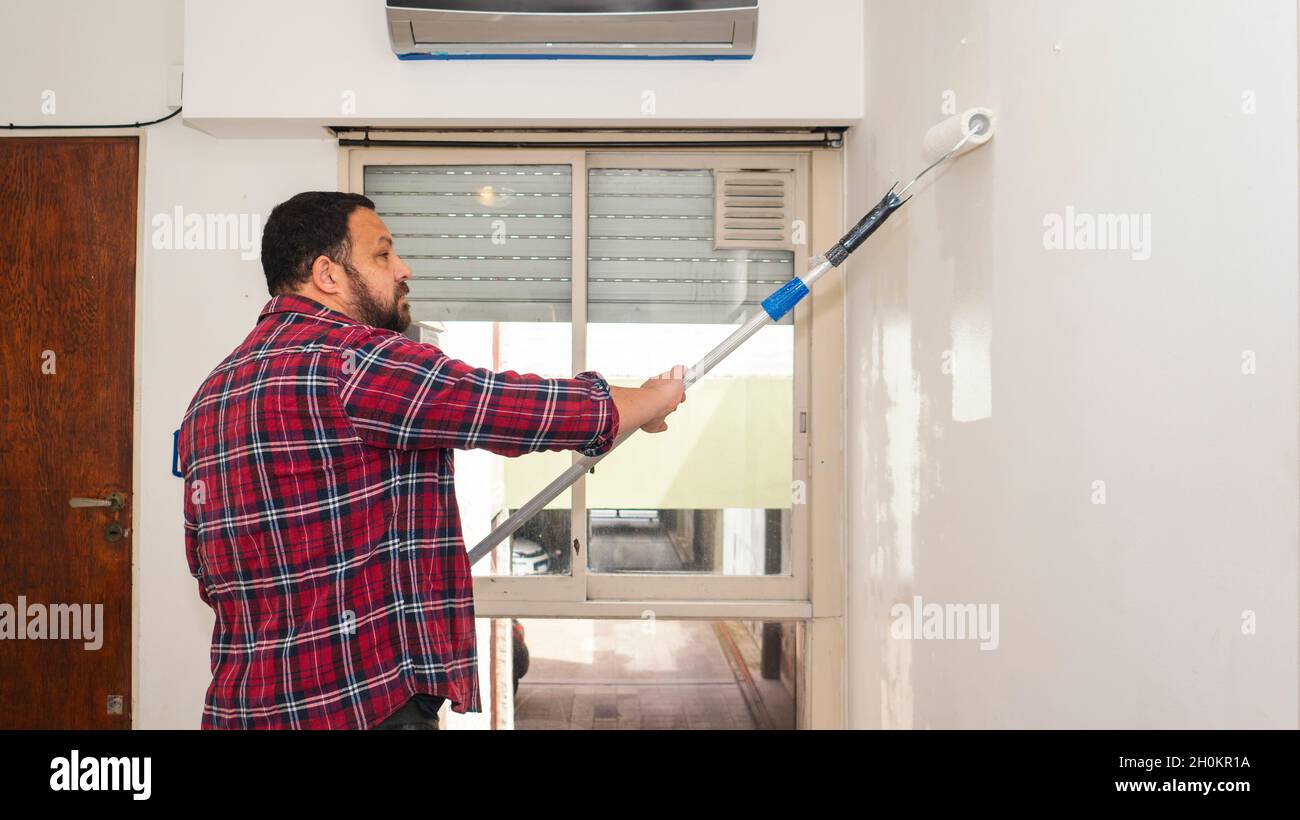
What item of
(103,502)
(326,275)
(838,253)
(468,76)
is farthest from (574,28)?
(103,502)

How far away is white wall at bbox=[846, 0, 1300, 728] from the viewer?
0.81 meters

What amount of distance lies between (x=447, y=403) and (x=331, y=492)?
23 cm

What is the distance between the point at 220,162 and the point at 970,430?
2.05 m

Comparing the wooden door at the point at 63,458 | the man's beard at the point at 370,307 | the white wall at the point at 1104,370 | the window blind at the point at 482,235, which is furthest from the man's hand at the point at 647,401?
the wooden door at the point at 63,458

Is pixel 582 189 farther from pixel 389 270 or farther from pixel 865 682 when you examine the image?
pixel 865 682

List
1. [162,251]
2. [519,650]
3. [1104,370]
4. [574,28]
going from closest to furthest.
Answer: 1. [1104,370]
2. [574,28]
3. [162,251]
4. [519,650]

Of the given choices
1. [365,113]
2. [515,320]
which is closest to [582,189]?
[515,320]

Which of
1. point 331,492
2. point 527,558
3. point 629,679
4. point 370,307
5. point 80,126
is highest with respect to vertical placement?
point 80,126

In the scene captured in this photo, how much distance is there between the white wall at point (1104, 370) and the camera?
0.81 metres

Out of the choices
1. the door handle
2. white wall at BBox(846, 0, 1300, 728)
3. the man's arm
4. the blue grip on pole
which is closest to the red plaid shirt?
the man's arm

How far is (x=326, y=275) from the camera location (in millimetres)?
1321

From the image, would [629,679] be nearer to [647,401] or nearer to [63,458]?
[647,401]

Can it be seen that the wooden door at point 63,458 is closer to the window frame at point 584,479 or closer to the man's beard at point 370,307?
the window frame at point 584,479

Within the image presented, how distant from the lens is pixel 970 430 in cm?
137
